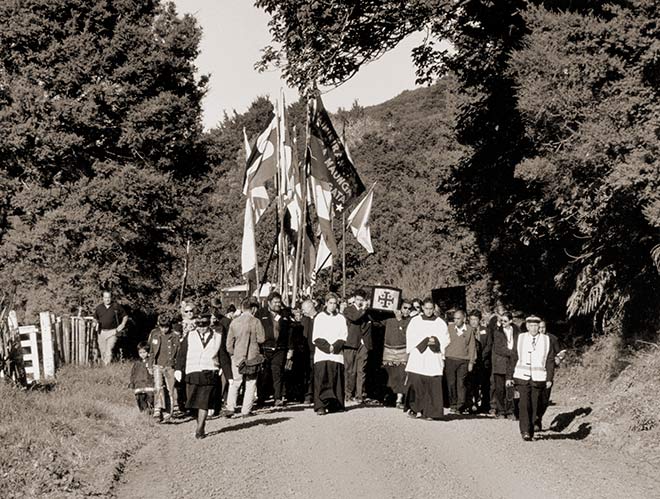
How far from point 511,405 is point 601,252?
12.2 ft

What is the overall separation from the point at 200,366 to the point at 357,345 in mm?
4688

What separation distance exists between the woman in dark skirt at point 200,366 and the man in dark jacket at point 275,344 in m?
3.10

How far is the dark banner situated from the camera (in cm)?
2314

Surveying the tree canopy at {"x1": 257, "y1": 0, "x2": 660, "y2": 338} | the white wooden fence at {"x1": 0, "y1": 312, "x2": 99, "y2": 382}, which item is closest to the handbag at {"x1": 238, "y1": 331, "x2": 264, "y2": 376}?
the white wooden fence at {"x1": 0, "y1": 312, "x2": 99, "y2": 382}

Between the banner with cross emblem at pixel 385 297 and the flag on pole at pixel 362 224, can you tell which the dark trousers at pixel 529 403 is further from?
the flag on pole at pixel 362 224

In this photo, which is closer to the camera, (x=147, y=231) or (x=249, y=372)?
(x=249, y=372)

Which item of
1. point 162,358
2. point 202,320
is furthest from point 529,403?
point 162,358

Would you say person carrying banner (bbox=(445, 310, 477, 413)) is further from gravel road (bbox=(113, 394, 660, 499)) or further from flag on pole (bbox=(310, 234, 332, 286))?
flag on pole (bbox=(310, 234, 332, 286))

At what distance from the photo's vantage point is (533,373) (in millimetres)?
13961

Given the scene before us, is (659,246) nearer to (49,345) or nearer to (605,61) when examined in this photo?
(605,61)

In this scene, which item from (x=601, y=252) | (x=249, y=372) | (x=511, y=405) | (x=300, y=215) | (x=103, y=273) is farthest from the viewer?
(x=103, y=273)

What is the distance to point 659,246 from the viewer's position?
15.7m

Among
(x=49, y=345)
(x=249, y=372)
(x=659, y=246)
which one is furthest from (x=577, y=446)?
(x=49, y=345)

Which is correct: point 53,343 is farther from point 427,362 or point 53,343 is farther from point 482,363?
point 482,363
